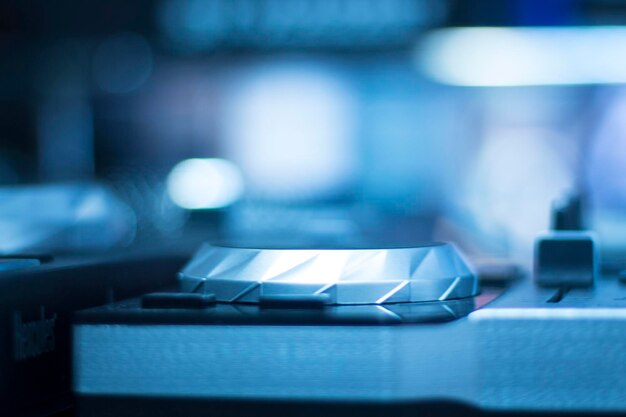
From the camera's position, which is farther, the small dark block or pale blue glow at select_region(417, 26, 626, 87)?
pale blue glow at select_region(417, 26, 626, 87)

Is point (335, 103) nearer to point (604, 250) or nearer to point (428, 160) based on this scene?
point (428, 160)

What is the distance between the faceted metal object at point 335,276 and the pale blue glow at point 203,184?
194cm

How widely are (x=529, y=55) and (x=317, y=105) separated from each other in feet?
2.55

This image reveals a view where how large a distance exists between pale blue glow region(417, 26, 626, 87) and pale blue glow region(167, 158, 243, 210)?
0.76 meters

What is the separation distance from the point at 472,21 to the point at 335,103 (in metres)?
0.93

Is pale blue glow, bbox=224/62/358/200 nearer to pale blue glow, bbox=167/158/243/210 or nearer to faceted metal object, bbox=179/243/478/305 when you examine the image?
pale blue glow, bbox=167/158/243/210

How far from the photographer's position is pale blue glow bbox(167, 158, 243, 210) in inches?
97.4

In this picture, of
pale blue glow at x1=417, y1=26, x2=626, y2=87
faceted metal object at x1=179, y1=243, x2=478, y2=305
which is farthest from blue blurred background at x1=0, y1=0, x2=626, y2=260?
faceted metal object at x1=179, y1=243, x2=478, y2=305

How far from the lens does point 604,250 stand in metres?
0.81

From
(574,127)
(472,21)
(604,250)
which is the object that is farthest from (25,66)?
(604,250)

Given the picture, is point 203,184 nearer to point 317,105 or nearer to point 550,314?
point 317,105

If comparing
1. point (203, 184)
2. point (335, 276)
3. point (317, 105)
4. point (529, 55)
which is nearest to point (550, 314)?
point (335, 276)

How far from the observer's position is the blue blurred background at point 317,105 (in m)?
2.48

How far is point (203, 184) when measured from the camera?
262 centimetres
